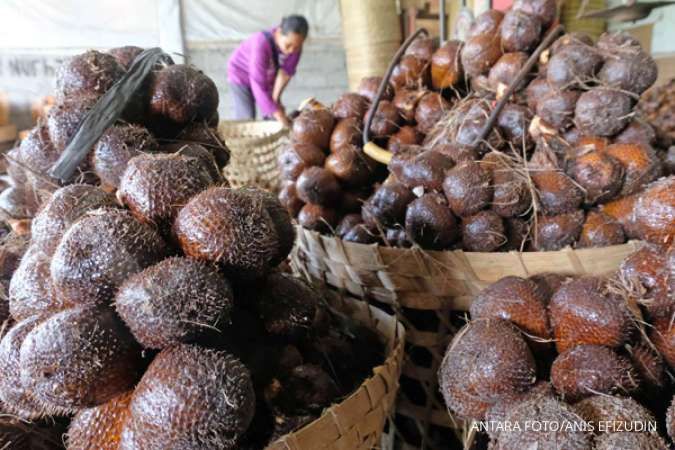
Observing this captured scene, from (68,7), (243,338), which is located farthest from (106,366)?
(68,7)

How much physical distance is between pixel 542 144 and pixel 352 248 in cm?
52

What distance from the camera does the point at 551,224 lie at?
3.64 ft

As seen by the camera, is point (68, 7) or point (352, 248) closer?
point (352, 248)

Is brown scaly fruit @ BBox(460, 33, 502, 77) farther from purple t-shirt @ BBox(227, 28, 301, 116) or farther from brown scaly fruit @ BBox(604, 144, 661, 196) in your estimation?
purple t-shirt @ BBox(227, 28, 301, 116)

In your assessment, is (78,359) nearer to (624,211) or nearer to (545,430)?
(545,430)

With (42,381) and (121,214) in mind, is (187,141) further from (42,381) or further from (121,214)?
(42,381)

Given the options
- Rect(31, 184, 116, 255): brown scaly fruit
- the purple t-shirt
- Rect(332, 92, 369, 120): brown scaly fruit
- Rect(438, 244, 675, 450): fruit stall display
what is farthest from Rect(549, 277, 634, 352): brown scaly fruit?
the purple t-shirt

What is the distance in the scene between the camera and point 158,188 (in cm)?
69

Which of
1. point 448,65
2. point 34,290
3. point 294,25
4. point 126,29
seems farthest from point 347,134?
point 126,29

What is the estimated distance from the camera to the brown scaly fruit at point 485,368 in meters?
0.71

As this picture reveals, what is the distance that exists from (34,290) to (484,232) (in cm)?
84

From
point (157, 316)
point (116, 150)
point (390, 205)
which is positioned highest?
point (116, 150)

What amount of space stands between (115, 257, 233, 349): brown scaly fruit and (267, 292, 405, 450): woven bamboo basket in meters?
0.18

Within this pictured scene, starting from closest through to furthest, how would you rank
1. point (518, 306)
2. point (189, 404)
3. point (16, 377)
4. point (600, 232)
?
point (189, 404) < point (16, 377) < point (518, 306) < point (600, 232)
